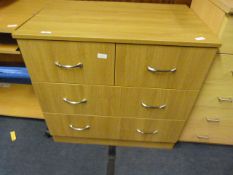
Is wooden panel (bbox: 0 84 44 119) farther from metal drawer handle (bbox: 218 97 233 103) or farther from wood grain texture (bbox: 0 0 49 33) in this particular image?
metal drawer handle (bbox: 218 97 233 103)

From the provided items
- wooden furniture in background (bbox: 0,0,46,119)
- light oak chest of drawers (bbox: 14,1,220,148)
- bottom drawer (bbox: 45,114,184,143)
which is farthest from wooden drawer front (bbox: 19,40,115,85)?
bottom drawer (bbox: 45,114,184,143)

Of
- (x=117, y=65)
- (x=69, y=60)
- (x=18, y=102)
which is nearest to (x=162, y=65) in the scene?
(x=117, y=65)

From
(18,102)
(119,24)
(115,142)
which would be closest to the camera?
(119,24)

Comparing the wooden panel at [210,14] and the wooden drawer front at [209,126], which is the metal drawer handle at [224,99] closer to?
the wooden drawer front at [209,126]

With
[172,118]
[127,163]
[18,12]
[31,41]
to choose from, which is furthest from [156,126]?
[18,12]

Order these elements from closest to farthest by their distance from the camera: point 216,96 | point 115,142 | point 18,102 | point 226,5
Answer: point 226,5 < point 216,96 < point 115,142 < point 18,102

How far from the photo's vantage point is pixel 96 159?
120 cm

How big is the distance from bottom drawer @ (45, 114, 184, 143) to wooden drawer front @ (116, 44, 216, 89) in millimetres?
280

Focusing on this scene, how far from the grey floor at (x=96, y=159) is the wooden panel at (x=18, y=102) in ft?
0.45

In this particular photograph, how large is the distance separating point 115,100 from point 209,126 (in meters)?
0.64

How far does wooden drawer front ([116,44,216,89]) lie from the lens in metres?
0.79

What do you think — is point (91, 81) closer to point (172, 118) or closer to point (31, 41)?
point (31, 41)

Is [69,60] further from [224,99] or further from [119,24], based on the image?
[224,99]

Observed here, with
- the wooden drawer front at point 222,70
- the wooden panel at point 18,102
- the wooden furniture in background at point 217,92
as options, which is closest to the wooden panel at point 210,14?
the wooden furniture in background at point 217,92
